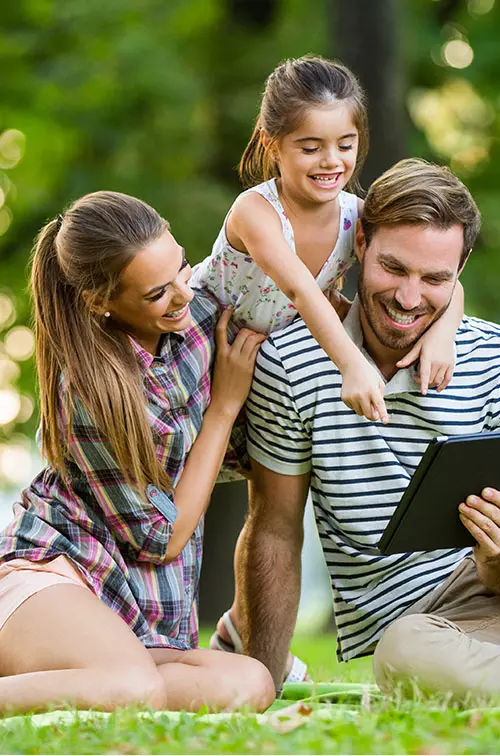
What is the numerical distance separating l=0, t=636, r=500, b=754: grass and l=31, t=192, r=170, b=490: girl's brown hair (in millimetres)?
854

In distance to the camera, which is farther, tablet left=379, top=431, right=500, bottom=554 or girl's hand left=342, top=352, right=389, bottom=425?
girl's hand left=342, top=352, right=389, bottom=425

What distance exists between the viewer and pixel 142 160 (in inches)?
336

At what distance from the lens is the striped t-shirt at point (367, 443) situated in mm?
3598

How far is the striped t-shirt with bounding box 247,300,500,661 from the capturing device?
3.60m

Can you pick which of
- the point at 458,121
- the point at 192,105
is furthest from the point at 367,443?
the point at 458,121

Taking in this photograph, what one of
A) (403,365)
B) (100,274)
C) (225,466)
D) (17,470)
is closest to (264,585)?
(225,466)

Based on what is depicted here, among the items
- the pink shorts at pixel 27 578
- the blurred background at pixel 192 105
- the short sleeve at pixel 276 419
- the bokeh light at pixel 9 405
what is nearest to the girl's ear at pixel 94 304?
the short sleeve at pixel 276 419

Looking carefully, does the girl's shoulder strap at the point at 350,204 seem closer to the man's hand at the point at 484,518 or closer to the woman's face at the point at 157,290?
the woman's face at the point at 157,290

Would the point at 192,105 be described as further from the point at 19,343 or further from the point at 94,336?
the point at 94,336

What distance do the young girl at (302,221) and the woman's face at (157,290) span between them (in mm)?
296

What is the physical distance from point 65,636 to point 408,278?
1.48 meters

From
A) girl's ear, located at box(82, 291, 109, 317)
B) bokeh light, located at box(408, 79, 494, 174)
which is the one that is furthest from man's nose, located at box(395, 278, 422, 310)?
bokeh light, located at box(408, 79, 494, 174)

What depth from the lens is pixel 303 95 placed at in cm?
360

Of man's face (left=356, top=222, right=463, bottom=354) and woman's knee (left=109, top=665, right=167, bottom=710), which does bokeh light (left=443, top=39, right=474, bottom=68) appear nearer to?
man's face (left=356, top=222, right=463, bottom=354)
